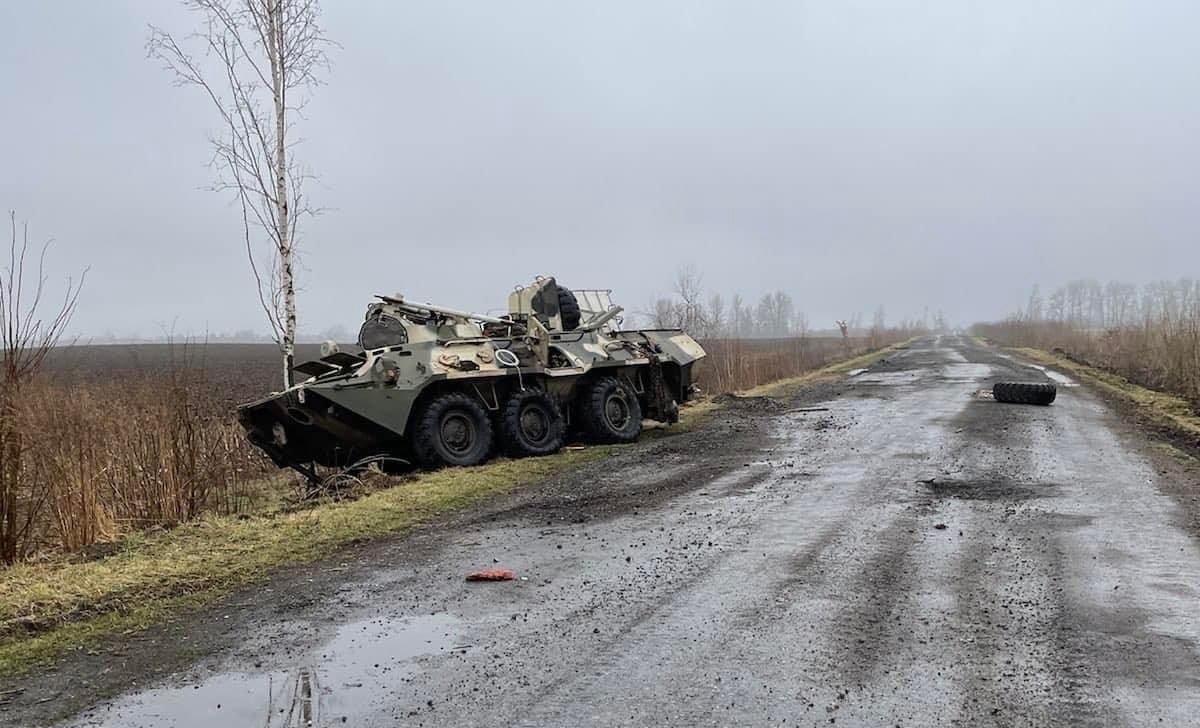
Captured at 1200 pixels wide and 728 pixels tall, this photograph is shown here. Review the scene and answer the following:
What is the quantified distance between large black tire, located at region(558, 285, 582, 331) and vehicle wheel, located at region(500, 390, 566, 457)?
6.40 ft

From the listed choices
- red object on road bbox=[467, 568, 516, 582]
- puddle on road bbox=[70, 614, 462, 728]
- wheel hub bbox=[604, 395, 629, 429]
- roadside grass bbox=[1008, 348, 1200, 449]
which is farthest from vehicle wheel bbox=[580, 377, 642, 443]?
puddle on road bbox=[70, 614, 462, 728]

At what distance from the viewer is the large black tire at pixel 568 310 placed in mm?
14398

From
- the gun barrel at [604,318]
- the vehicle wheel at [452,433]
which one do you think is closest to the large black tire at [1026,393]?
the gun barrel at [604,318]

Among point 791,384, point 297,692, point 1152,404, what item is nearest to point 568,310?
point 1152,404

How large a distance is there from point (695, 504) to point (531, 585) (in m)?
2.75

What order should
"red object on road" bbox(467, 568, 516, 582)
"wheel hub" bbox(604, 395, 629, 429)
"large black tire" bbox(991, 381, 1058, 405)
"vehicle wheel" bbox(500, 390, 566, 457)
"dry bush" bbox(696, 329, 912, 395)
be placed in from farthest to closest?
1. "dry bush" bbox(696, 329, 912, 395)
2. "large black tire" bbox(991, 381, 1058, 405)
3. "wheel hub" bbox(604, 395, 629, 429)
4. "vehicle wheel" bbox(500, 390, 566, 457)
5. "red object on road" bbox(467, 568, 516, 582)

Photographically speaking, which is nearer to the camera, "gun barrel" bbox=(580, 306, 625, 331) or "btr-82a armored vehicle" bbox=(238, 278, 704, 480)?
"btr-82a armored vehicle" bbox=(238, 278, 704, 480)

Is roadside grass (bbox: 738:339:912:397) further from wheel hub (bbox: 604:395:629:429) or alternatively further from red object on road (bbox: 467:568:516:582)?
red object on road (bbox: 467:568:516:582)

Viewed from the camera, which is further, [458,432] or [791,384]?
[791,384]

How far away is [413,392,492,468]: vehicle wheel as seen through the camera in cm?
1112

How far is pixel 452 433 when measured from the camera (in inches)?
453

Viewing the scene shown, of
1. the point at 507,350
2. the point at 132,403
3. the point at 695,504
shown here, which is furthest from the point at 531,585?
the point at 507,350

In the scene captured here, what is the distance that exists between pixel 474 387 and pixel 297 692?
315 inches

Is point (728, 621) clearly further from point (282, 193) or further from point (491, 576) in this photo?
point (282, 193)
